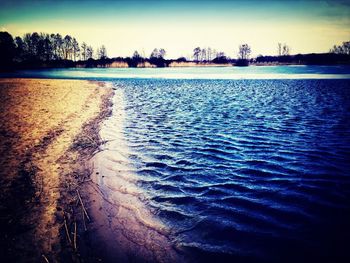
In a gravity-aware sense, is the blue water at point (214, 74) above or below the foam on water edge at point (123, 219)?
above

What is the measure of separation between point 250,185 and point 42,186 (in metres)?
5.27

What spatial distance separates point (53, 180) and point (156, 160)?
121 inches

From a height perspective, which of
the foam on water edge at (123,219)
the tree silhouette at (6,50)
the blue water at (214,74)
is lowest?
the foam on water edge at (123,219)

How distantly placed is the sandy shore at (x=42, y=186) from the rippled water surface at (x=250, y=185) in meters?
1.72

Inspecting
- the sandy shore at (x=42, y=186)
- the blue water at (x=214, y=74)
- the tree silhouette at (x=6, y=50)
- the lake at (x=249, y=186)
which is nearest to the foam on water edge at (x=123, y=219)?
the lake at (x=249, y=186)

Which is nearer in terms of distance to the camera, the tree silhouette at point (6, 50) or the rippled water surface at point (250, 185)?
the rippled water surface at point (250, 185)

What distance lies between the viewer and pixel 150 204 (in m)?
5.04

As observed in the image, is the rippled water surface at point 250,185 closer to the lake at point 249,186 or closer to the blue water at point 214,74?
the lake at point 249,186

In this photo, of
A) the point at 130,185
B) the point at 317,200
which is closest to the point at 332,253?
the point at 317,200

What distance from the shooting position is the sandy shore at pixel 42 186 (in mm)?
3682

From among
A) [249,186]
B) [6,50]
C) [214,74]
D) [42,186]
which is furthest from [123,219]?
[6,50]

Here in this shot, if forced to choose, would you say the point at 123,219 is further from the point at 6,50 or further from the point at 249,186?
the point at 6,50

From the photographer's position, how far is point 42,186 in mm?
5551

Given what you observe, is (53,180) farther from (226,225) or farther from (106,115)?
(106,115)
